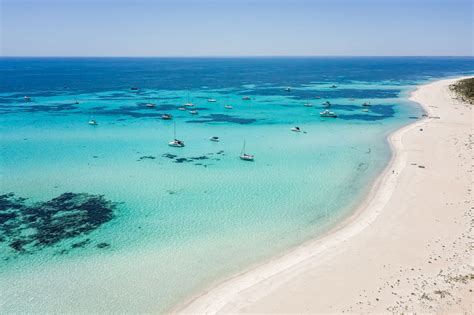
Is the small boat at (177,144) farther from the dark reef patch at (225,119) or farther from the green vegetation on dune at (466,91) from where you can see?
the green vegetation on dune at (466,91)

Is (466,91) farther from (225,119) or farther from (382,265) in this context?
(382,265)

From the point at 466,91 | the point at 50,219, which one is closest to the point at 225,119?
the point at 50,219

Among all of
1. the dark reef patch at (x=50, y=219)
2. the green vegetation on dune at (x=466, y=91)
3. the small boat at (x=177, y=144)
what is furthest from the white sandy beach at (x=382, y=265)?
the green vegetation on dune at (x=466, y=91)

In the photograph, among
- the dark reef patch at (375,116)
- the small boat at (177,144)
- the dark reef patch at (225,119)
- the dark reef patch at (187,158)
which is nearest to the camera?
the dark reef patch at (187,158)

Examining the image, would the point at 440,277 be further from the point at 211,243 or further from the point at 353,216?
the point at 211,243

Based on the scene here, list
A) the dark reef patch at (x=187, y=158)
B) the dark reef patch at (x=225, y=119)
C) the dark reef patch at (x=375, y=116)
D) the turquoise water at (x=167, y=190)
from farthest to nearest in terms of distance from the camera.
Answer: the dark reef patch at (x=375, y=116) < the dark reef patch at (x=225, y=119) < the dark reef patch at (x=187, y=158) < the turquoise water at (x=167, y=190)

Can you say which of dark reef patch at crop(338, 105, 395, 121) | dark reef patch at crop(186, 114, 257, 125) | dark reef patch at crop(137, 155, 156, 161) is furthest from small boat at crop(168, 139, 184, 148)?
dark reef patch at crop(338, 105, 395, 121)
